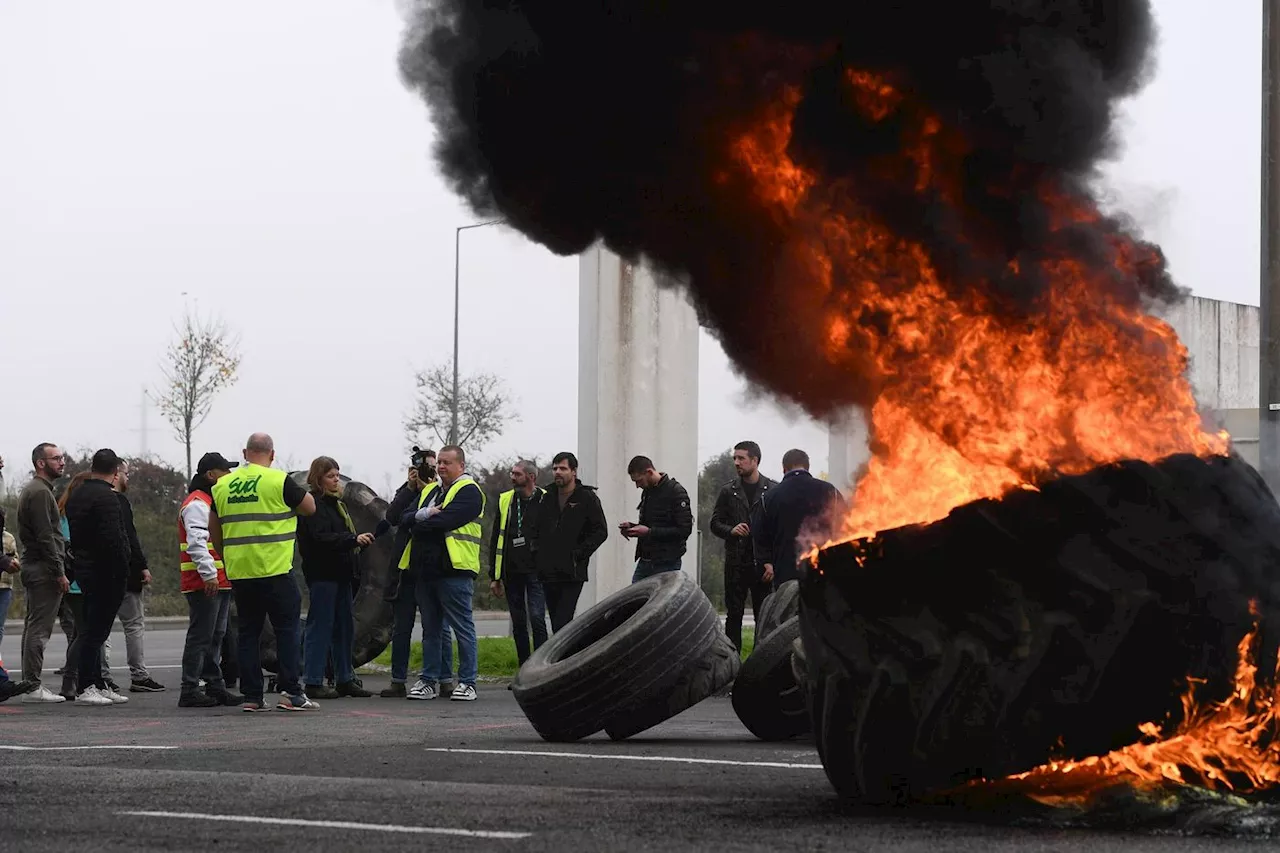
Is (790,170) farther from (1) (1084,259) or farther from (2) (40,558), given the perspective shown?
(2) (40,558)

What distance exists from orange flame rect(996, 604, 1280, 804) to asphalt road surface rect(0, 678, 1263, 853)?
1.42 feet

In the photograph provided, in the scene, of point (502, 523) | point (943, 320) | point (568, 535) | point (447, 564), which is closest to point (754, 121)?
point (943, 320)

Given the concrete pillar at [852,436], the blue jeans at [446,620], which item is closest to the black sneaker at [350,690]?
the blue jeans at [446,620]

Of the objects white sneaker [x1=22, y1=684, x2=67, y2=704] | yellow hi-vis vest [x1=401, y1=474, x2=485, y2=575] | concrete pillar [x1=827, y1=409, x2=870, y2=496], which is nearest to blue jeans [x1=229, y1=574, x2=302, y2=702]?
yellow hi-vis vest [x1=401, y1=474, x2=485, y2=575]

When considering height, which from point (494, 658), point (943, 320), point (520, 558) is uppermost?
point (943, 320)

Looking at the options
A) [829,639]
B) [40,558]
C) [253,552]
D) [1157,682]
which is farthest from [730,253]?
[40,558]

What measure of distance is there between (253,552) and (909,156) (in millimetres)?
6842

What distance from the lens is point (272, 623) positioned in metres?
13.5

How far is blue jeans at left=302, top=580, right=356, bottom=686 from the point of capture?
14734 millimetres

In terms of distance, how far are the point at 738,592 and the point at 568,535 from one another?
5.39 feet

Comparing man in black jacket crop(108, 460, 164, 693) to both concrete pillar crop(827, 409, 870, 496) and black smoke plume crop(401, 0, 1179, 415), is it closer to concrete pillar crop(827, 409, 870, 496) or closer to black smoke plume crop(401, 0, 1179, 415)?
black smoke plume crop(401, 0, 1179, 415)

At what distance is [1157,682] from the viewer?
695 cm

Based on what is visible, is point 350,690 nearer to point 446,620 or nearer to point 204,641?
point 446,620

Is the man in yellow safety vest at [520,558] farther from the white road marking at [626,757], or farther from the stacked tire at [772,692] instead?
the white road marking at [626,757]
